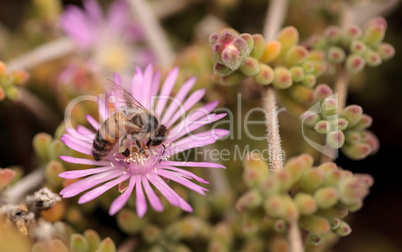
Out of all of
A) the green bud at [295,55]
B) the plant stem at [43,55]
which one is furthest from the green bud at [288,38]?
the plant stem at [43,55]

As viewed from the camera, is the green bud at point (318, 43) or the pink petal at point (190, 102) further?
the green bud at point (318, 43)

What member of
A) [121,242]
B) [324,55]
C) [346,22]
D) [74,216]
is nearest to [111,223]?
[121,242]

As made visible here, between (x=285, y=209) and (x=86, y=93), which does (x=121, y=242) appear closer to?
(x=86, y=93)

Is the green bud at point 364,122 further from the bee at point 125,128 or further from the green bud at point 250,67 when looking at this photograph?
the bee at point 125,128

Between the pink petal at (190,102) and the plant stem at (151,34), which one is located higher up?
the plant stem at (151,34)

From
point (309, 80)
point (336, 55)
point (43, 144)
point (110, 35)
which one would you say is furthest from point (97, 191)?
point (110, 35)

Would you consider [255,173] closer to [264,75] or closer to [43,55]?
[264,75]

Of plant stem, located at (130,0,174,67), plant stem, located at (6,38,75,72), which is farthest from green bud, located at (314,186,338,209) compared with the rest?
plant stem, located at (6,38,75,72)
